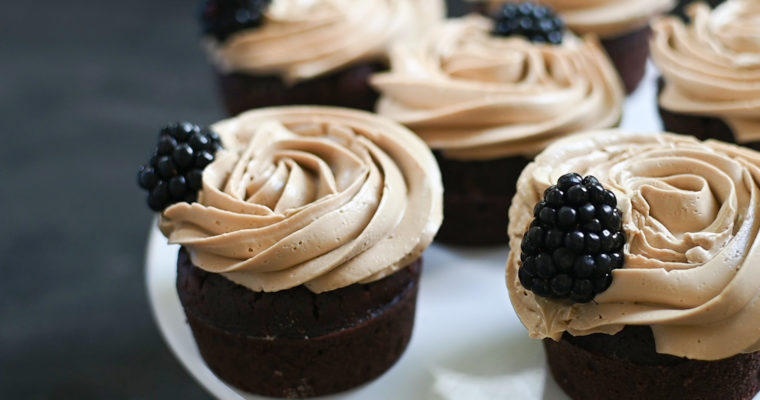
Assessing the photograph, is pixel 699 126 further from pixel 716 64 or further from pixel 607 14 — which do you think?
pixel 607 14

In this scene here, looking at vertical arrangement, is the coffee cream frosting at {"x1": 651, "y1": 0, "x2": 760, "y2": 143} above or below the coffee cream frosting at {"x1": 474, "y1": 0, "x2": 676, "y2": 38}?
above

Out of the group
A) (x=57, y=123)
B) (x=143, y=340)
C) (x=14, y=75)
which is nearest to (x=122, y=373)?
(x=143, y=340)

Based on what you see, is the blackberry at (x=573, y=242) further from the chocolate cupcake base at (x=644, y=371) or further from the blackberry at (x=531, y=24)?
the blackberry at (x=531, y=24)

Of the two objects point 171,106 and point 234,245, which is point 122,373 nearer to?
point 234,245

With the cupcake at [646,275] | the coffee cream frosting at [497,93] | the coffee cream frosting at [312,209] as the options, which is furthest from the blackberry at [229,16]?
the cupcake at [646,275]

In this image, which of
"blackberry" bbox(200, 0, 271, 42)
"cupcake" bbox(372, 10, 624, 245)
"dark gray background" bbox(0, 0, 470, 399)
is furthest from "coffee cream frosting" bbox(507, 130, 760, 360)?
"dark gray background" bbox(0, 0, 470, 399)

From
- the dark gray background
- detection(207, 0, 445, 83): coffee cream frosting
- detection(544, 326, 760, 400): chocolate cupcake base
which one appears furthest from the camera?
the dark gray background

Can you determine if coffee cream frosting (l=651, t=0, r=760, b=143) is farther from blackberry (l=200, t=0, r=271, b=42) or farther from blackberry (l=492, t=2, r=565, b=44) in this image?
blackberry (l=200, t=0, r=271, b=42)
